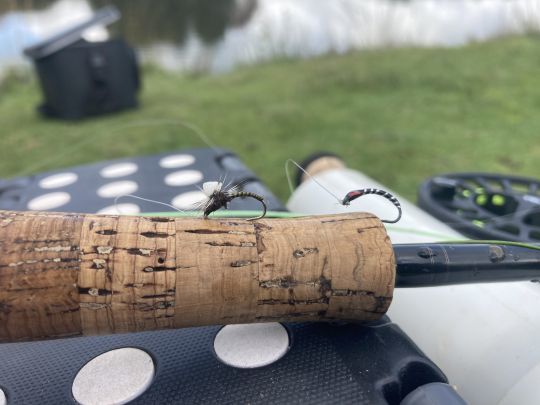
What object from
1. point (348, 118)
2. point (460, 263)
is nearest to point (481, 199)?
point (460, 263)

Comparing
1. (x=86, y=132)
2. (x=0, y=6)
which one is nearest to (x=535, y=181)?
(x=86, y=132)

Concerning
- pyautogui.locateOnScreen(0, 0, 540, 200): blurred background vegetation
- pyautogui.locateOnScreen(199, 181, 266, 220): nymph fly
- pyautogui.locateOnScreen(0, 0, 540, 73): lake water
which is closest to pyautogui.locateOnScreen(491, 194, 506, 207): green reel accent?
pyautogui.locateOnScreen(0, 0, 540, 200): blurred background vegetation

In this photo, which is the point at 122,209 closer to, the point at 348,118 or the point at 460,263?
the point at 460,263

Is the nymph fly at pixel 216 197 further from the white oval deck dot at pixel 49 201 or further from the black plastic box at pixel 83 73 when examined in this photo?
the black plastic box at pixel 83 73

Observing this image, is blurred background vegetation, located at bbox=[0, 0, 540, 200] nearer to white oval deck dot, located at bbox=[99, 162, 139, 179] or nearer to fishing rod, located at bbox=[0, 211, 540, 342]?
white oval deck dot, located at bbox=[99, 162, 139, 179]

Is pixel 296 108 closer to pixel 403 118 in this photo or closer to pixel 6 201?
pixel 403 118

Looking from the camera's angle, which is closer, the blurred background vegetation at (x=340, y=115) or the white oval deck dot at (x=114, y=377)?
the white oval deck dot at (x=114, y=377)

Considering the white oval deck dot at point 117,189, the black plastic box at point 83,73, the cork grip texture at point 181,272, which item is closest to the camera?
the cork grip texture at point 181,272

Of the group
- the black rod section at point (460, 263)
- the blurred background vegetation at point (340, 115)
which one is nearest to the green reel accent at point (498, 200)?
the blurred background vegetation at point (340, 115)
